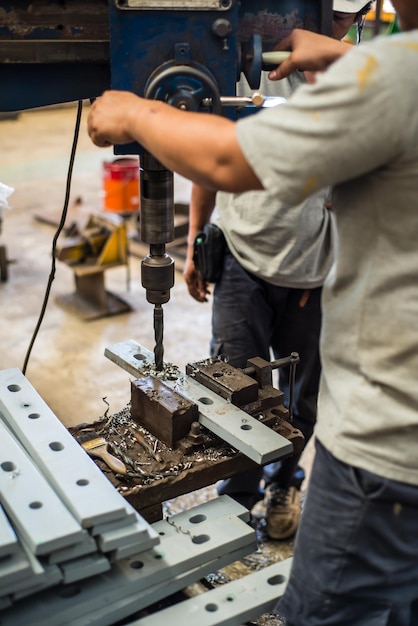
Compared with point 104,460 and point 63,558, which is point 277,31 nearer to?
point 104,460

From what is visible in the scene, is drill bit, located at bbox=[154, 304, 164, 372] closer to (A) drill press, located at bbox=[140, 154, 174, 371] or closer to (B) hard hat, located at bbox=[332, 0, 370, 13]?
(A) drill press, located at bbox=[140, 154, 174, 371]

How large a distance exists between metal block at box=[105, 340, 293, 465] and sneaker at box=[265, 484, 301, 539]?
2.59ft

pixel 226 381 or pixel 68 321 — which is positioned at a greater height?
pixel 226 381

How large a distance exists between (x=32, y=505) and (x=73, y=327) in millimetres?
2282

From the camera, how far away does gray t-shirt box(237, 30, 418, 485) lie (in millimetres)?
757

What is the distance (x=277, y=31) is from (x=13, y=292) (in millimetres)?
2606

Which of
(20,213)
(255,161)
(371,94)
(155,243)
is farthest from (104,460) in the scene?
(20,213)

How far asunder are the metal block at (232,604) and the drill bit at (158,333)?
1.30ft

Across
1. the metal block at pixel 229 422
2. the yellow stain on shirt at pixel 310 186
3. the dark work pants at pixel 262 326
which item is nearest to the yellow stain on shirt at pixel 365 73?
the yellow stain on shirt at pixel 310 186

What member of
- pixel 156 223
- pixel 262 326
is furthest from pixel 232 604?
pixel 262 326

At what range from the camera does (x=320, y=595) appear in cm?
99

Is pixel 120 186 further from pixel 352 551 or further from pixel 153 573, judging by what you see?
pixel 352 551

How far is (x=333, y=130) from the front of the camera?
0.76m

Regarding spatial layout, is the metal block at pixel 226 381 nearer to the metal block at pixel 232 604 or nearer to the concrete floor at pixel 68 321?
the metal block at pixel 232 604
